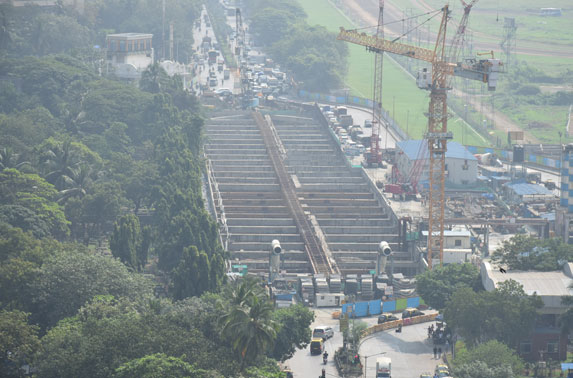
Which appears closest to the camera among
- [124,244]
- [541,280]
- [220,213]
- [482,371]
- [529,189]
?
[482,371]

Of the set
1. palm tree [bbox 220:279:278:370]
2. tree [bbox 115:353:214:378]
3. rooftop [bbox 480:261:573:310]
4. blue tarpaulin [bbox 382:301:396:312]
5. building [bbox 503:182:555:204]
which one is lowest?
blue tarpaulin [bbox 382:301:396:312]

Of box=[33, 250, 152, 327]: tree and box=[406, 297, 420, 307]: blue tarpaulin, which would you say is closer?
box=[33, 250, 152, 327]: tree

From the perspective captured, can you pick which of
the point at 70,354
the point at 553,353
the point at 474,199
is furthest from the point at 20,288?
the point at 474,199

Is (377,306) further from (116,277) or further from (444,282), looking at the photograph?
(116,277)

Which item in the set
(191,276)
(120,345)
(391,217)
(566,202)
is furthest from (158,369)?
(391,217)

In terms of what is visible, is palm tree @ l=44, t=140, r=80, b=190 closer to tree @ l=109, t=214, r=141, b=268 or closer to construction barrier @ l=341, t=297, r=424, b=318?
tree @ l=109, t=214, r=141, b=268

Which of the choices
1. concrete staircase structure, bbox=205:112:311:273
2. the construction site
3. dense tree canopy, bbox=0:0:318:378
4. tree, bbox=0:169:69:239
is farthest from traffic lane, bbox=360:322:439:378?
tree, bbox=0:169:69:239
